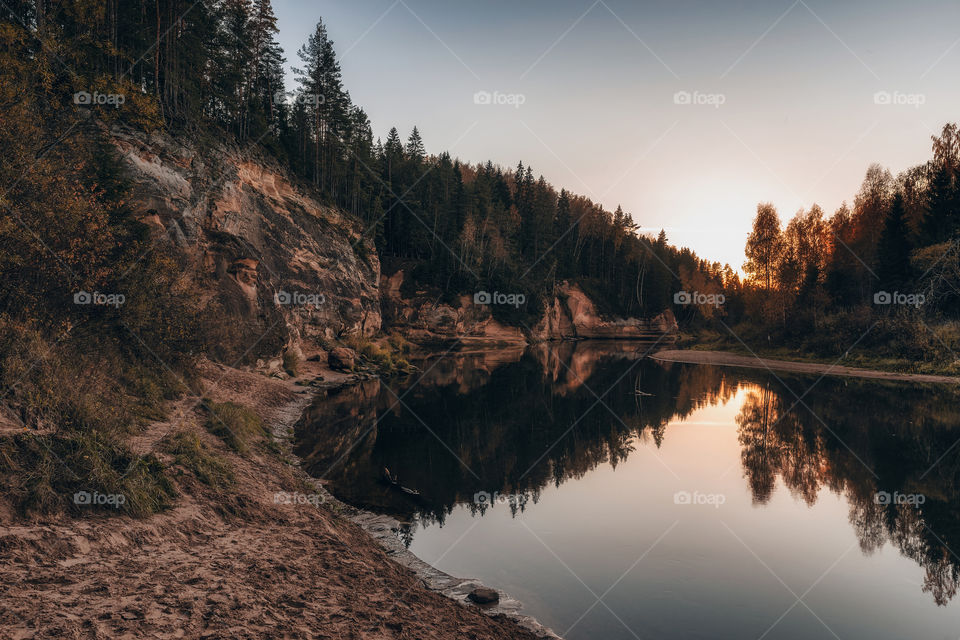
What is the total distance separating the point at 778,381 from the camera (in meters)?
42.7

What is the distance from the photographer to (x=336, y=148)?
200 ft

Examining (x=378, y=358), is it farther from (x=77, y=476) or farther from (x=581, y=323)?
(x=581, y=323)

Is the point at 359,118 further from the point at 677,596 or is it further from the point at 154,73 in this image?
the point at 677,596

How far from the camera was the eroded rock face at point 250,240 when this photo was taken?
87.7 ft

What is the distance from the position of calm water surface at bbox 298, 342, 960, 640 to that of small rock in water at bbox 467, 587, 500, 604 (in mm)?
877

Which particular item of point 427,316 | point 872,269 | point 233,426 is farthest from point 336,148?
point 872,269

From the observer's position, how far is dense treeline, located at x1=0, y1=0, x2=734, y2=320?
93.5 feet

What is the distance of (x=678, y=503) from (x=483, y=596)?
9.38 metres

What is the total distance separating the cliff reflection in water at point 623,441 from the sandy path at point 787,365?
3446 millimetres

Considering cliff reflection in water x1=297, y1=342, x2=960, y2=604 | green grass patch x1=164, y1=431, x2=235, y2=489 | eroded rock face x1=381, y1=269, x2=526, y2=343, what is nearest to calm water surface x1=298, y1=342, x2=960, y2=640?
cliff reflection in water x1=297, y1=342, x2=960, y2=604

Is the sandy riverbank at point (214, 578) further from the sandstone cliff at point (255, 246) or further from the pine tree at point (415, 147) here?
the pine tree at point (415, 147)

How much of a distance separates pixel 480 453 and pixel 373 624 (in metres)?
13.7

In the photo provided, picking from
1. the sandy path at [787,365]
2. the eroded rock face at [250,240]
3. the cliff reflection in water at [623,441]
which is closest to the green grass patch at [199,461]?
the cliff reflection in water at [623,441]

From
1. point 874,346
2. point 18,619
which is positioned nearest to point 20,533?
point 18,619
